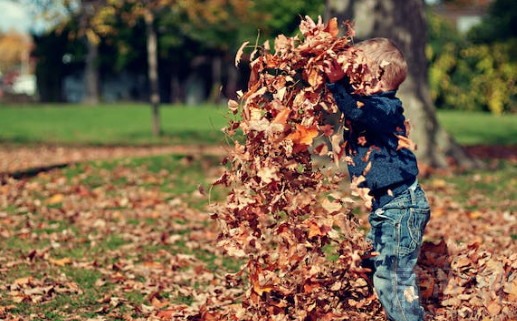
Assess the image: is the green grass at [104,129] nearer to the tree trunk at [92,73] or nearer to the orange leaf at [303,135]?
the orange leaf at [303,135]

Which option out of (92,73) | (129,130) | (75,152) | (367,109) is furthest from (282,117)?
(92,73)

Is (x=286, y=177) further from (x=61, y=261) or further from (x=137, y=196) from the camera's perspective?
(x=137, y=196)

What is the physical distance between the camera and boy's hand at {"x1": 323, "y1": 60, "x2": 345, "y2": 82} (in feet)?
14.6

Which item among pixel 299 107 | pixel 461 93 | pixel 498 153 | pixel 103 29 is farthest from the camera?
pixel 461 93

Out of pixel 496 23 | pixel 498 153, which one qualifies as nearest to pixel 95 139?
pixel 498 153

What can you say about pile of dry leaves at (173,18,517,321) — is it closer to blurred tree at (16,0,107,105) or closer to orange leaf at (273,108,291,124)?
orange leaf at (273,108,291,124)

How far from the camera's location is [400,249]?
15.2 ft

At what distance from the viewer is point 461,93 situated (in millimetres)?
37969

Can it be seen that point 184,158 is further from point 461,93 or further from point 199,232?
point 461,93

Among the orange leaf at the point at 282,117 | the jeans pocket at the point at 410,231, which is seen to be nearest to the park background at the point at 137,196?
the orange leaf at the point at 282,117

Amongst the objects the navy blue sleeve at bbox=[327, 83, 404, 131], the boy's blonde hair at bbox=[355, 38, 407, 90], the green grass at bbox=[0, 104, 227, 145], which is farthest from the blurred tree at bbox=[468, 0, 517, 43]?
the navy blue sleeve at bbox=[327, 83, 404, 131]

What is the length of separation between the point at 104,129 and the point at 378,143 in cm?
2094

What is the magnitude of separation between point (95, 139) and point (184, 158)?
27.1ft

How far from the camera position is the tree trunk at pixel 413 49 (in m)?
12.1
